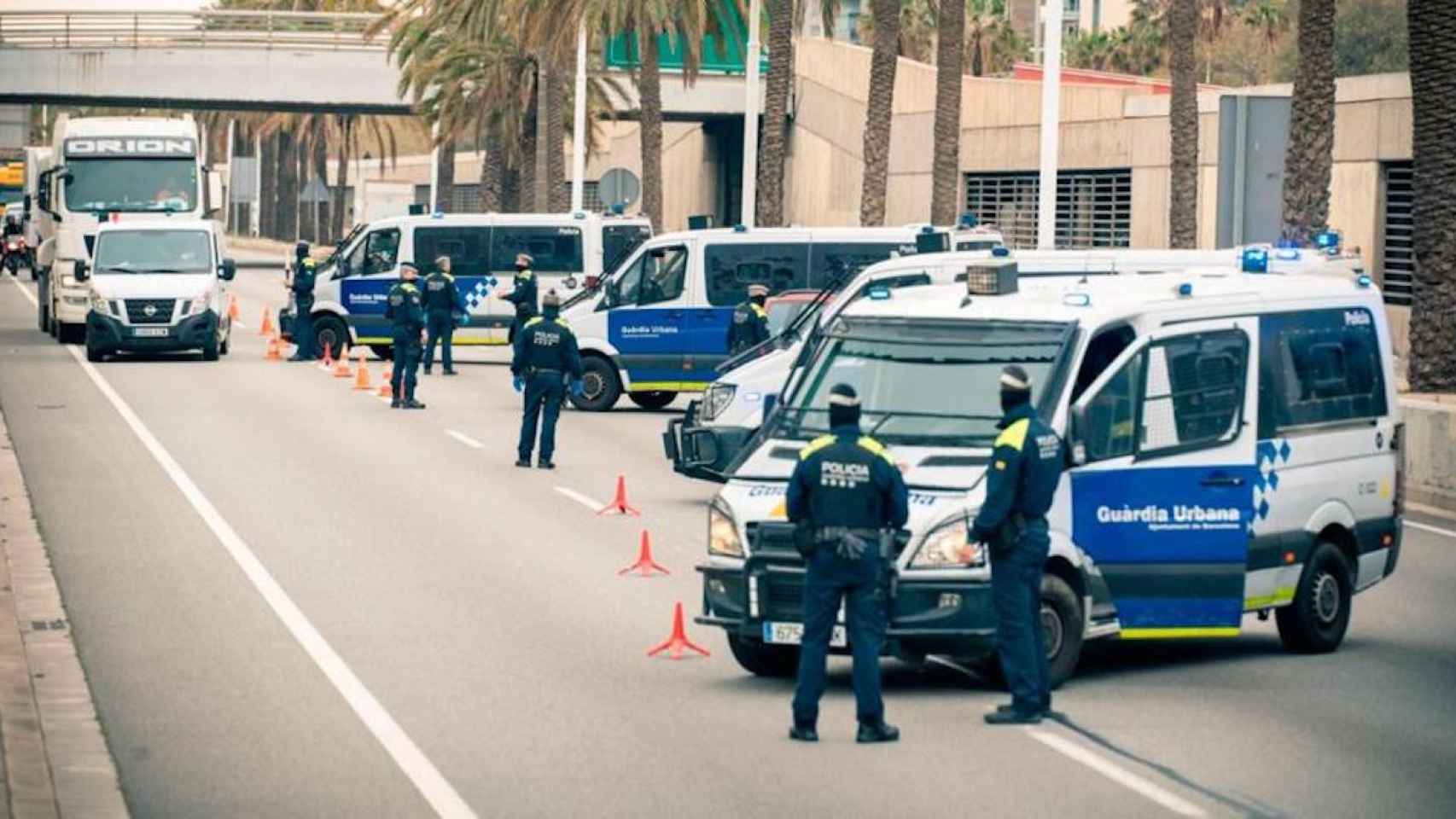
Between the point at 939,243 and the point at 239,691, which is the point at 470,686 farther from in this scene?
the point at 939,243

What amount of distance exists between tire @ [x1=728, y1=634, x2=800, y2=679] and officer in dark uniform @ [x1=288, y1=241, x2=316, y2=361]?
92.9 ft

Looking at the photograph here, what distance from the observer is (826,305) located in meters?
25.3

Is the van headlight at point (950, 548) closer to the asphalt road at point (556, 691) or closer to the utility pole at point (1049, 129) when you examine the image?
the asphalt road at point (556, 691)

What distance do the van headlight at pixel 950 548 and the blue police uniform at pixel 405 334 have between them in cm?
2044

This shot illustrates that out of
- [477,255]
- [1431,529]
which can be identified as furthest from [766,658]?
[477,255]

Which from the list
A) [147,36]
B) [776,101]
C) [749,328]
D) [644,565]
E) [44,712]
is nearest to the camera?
[44,712]

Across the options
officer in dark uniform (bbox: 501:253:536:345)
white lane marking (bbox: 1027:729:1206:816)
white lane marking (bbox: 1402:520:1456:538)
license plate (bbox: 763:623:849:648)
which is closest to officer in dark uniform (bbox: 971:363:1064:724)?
white lane marking (bbox: 1027:729:1206:816)

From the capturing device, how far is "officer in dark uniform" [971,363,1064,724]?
12922mm

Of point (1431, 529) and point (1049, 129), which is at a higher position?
point (1049, 129)

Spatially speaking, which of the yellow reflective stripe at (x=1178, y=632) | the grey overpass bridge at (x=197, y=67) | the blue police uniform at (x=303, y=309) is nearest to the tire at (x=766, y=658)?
the yellow reflective stripe at (x=1178, y=632)

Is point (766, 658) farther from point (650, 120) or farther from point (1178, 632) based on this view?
point (650, 120)

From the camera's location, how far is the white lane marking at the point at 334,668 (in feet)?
38.4

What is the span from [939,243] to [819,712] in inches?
452

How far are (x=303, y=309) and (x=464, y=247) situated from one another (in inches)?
106
